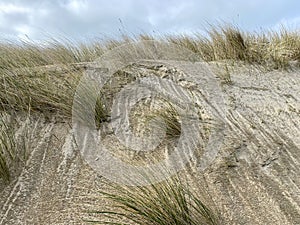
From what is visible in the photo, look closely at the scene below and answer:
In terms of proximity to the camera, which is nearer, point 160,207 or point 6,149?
point 160,207

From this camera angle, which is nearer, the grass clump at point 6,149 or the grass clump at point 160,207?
the grass clump at point 160,207

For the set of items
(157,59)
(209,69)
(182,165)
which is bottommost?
(182,165)

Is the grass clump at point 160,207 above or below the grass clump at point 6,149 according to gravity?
below

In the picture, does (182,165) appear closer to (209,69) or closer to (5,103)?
(5,103)

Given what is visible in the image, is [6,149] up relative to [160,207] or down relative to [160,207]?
up

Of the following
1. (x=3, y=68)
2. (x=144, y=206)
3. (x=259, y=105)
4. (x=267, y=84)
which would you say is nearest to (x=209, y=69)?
(x=267, y=84)

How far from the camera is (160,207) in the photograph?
207 centimetres

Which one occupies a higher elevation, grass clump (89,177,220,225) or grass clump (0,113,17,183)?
grass clump (0,113,17,183)

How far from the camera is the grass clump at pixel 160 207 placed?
205 cm

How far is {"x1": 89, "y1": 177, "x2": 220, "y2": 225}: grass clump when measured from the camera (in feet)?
6.72

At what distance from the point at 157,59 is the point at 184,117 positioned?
1850 millimetres

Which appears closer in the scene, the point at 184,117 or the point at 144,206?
the point at 144,206

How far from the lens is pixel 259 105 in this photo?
11.7ft

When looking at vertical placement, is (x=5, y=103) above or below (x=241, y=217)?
above
